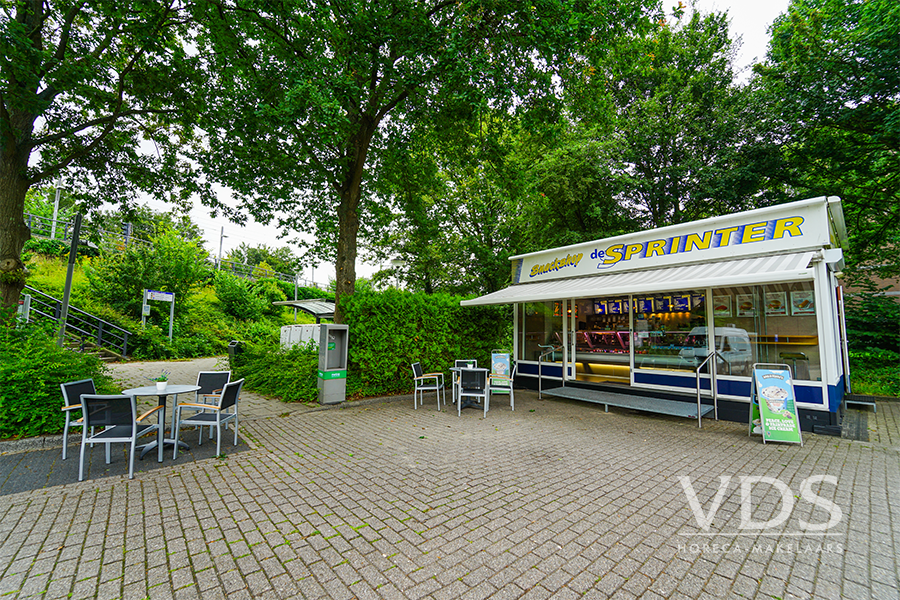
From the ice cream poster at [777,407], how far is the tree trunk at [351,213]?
302 inches

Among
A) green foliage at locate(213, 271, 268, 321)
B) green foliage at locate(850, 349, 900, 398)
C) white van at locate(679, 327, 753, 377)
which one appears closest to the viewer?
white van at locate(679, 327, 753, 377)

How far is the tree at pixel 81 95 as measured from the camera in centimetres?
522

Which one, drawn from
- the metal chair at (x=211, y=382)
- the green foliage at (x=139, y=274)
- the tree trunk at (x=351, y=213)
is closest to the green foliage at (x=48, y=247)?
the green foliage at (x=139, y=274)

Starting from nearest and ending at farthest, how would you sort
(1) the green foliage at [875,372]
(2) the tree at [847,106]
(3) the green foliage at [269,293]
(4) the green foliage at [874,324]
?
(1) the green foliage at [875,372] → (2) the tree at [847,106] → (4) the green foliage at [874,324] → (3) the green foliage at [269,293]

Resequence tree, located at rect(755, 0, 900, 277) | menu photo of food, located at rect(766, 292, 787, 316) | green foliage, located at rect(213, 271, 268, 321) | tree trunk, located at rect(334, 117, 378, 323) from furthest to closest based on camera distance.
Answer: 1. green foliage, located at rect(213, 271, 268, 321)
2. tree, located at rect(755, 0, 900, 277)
3. tree trunk, located at rect(334, 117, 378, 323)
4. menu photo of food, located at rect(766, 292, 787, 316)

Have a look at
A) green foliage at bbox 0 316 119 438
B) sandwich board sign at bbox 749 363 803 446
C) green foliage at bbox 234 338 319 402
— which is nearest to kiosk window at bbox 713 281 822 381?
sandwich board sign at bbox 749 363 803 446

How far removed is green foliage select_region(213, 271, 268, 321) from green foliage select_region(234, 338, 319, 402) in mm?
9701

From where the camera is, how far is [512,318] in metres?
11.0

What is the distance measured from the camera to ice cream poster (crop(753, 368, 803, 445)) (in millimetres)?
5105

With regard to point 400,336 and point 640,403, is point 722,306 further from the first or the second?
point 400,336

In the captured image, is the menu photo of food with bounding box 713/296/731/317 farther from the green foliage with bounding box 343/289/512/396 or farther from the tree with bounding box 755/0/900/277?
the tree with bounding box 755/0/900/277

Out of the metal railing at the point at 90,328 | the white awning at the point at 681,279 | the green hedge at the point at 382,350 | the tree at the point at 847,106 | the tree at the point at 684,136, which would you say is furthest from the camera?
the tree at the point at 684,136

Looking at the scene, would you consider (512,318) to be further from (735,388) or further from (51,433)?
(51,433)

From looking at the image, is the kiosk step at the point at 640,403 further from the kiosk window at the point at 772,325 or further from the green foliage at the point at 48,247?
the green foliage at the point at 48,247
